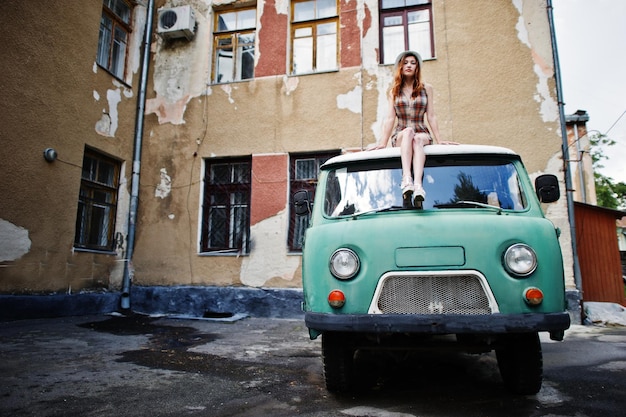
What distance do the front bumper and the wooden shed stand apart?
19.5 feet

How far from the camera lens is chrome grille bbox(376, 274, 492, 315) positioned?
2.54 meters

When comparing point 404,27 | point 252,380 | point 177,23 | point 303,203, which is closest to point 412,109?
point 303,203

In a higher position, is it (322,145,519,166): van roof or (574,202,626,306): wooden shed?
(322,145,519,166): van roof

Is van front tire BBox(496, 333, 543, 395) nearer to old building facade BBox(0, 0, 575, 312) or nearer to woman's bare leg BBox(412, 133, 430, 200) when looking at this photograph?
woman's bare leg BBox(412, 133, 430, 200)

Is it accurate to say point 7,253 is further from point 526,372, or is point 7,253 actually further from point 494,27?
point 494,27

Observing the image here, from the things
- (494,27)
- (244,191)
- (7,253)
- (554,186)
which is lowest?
(7,253)

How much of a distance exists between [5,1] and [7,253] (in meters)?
3.79

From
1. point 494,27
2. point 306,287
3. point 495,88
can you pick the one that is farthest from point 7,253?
point 494,27

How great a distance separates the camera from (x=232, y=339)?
5496mm

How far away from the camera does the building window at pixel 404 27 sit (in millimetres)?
8117

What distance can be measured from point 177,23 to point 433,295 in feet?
28.1

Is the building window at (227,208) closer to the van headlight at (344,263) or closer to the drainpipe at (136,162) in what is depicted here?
the drainpipe at (136,162)

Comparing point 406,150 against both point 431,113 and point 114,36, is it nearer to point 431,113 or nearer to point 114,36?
point 431,113

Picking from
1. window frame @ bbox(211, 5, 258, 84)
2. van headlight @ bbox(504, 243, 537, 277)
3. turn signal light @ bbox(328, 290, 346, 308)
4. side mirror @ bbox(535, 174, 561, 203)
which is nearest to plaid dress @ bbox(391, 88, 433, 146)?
side mirror @ bbox(535, 174, 561, 203)
